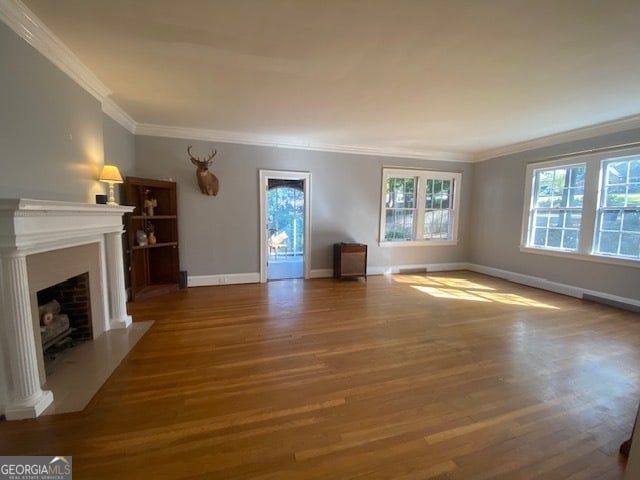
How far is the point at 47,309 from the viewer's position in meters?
2.39

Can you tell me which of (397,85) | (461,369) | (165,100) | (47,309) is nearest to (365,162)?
(397,85)

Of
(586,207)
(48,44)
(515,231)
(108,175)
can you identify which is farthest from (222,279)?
(586,207)

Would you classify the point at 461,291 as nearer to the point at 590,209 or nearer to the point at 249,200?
the point at 590,209

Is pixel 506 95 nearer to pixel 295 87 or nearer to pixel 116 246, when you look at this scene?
pixel 295 87

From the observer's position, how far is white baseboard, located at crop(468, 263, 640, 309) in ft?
12.9

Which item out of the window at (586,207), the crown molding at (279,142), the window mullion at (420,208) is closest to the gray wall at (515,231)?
the window at (586,207)

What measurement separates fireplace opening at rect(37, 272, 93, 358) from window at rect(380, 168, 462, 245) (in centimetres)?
491

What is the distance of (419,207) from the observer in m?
6.06

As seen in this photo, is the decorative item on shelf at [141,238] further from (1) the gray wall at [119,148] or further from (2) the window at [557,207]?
(2) the window at [557,207]

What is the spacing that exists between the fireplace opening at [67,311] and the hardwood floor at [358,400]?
0.61 meters

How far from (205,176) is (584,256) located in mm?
6208

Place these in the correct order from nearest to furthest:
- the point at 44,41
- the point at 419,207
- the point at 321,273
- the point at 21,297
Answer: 1. the point at 21,297
2. the point at 44,41
3. the point at 321,273
4. the point at 419,207

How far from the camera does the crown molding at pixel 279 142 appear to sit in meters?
4.46

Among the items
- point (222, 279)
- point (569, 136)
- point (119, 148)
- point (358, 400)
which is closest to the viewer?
point (358, 400)
